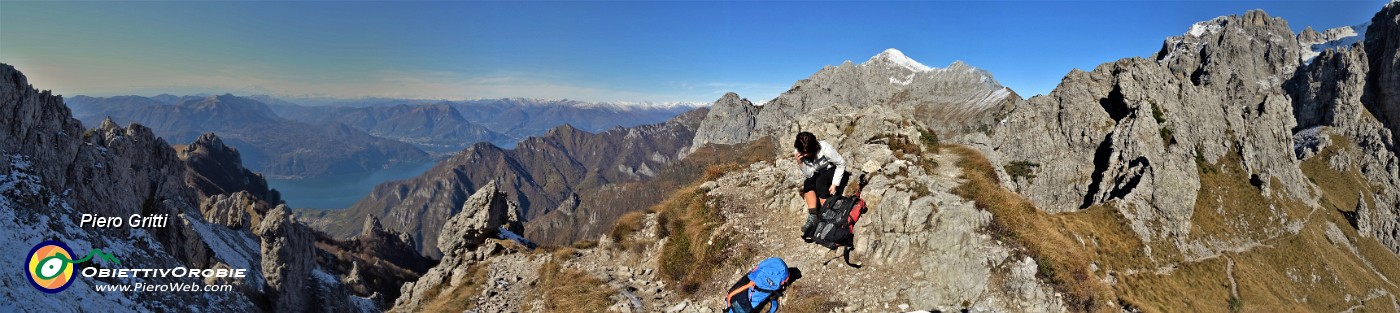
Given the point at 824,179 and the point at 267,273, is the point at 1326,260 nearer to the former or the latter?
the point at 824,179

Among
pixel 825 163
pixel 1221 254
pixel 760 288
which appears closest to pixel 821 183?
pixel 825 163

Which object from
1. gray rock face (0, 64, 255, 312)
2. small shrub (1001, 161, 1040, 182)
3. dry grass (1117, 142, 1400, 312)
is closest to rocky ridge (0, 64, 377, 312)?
gray rock face (0, 64, 255, 312)

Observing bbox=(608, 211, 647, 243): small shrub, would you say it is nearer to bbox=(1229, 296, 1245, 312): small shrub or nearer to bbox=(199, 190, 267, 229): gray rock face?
bbox=(1229, 296, 1245, 312): small shrub

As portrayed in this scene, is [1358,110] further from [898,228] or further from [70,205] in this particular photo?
[70,205]

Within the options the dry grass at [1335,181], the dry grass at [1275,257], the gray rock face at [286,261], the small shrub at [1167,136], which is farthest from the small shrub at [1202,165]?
the gray rock face at [286,261]

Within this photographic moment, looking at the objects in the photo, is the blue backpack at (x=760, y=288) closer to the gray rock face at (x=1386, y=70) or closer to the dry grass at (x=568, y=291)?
the dry grass at (x=568, y=291)

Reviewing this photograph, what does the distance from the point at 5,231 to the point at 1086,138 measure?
376ft

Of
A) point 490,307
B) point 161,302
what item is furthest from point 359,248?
point 490,307

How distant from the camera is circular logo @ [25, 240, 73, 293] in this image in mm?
20344

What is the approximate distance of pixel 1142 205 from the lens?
4741 cm

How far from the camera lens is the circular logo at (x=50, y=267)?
2034 centimetres

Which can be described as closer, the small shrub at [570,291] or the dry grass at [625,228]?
the small shrub at [570,291]

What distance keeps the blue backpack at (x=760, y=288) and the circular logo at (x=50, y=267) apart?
95.7 feet

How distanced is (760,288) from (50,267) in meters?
31.6
